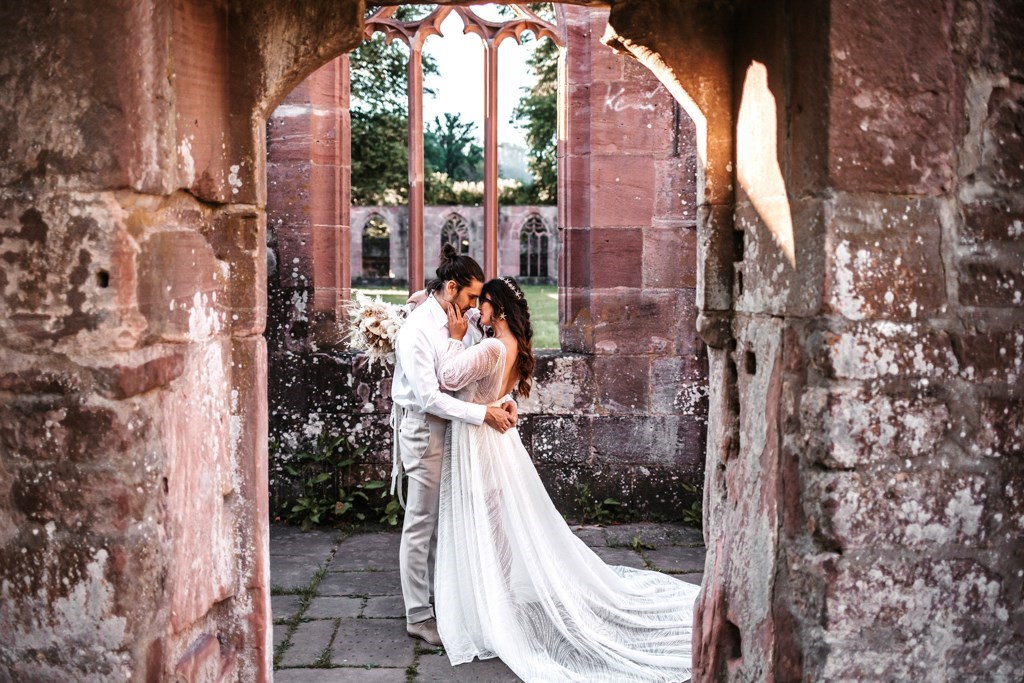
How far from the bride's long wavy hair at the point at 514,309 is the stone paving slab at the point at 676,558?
4.96 feet

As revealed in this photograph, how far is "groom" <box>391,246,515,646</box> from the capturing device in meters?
4.59

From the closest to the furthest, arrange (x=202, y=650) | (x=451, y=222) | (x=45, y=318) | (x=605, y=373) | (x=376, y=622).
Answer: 1. (x=45, y=318)
2. (x=202, y=650)
3. (x=376, y=622)
4. (x=605, y=373)
5. (x=451, y=222)

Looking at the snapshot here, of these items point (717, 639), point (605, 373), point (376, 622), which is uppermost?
point (605, 373)

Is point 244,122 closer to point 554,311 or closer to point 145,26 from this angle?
point 145,26

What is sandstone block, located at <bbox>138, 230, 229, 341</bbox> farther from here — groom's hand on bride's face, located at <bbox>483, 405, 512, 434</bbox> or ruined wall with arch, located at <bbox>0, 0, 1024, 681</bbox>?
groom's hand on bride's face, located at <bbox>483, 405, 512, 434</bbox>

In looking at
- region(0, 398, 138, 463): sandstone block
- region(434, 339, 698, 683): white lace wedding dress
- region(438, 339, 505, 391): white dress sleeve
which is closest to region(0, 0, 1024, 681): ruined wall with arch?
region(0, 398, 138, 463): sandstone block

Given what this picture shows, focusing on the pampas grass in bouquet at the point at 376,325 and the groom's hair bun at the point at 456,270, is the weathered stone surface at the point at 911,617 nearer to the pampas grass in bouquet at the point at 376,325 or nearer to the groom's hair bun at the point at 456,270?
the groom's hair bun at the point at 456,270

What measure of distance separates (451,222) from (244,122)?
2512cm

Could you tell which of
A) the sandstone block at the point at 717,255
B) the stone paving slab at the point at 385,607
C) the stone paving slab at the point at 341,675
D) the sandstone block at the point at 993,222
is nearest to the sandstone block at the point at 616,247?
the stone paving slab at the point at 385,607

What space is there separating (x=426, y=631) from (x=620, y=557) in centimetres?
155

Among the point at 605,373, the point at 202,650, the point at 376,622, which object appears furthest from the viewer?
the point at 605,373

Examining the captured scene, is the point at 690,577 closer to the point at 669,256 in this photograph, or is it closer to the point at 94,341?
the point at 669,256

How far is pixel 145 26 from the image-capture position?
229 cm

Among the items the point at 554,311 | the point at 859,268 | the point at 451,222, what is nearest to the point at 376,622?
the point at 859,268
